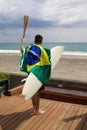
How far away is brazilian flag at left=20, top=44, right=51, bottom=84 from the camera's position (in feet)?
16.0

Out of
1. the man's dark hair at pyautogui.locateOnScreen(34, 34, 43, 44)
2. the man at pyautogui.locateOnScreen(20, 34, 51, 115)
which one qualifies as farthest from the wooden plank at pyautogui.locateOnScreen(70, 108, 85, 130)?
the man's dark hair at pyautogui.locateOnScreen(34, 34, 43, 44)

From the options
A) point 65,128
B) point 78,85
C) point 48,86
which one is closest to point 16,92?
point 48,86

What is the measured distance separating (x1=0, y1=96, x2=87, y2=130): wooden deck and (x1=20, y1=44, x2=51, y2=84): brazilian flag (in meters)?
0.80

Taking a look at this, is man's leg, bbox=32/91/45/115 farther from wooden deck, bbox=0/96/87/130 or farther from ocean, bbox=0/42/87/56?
ocean, bbox=0/42/87/56

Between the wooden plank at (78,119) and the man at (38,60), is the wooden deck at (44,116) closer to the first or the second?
the wooden plank at (78,119)

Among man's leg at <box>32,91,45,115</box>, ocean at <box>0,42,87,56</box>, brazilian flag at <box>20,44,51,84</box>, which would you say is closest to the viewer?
brazilian flag at <box>20,44,51,84</box>

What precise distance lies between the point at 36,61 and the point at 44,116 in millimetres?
1174

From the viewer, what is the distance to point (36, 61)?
489cm

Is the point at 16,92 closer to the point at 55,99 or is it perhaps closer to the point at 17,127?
the point at 55,99

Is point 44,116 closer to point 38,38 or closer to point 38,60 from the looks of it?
point 38,60

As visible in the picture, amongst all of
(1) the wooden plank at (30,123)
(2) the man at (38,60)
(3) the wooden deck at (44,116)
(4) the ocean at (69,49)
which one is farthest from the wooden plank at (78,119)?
(4) the ocean at (69,49)

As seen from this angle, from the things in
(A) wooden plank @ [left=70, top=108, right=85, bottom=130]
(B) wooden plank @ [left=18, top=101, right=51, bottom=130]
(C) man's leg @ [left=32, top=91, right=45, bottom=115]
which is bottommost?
(B) wooden plank @ [left=18, top=101, right=51, bottom=130]

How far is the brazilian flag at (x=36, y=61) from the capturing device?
16.0ft

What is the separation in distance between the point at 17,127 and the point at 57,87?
119 inches
